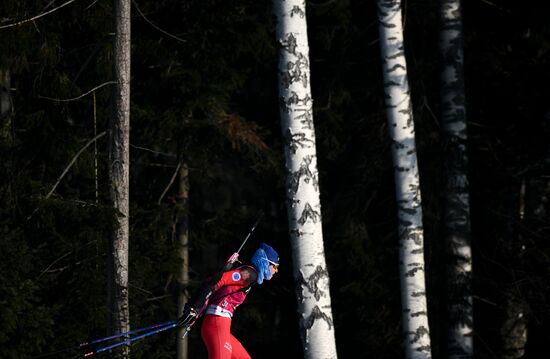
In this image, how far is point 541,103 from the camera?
16.8 m

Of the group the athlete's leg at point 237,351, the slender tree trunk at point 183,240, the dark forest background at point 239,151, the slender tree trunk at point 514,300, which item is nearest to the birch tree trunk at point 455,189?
the dark forest background at point 239,151

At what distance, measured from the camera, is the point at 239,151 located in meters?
17.5

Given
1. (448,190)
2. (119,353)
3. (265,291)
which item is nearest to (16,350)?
(119,353)

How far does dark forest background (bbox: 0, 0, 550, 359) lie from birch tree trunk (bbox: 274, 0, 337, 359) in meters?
3.23

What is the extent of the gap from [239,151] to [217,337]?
705 cm

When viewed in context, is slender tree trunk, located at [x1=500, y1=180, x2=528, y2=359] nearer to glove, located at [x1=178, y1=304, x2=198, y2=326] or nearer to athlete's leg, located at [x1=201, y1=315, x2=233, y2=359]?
athlete's leg, located at [x1=201, y1=315, x2=233, y2=359]

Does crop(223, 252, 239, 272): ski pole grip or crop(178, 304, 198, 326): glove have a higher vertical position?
crop(223, 252, 239, 272): ski pole grip

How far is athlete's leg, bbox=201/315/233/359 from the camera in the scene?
427 inches

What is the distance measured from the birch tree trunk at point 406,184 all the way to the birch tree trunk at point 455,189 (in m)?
2.17

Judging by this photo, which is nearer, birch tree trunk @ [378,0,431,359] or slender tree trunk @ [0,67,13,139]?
birch tree trunk @ [378,0,431,359]

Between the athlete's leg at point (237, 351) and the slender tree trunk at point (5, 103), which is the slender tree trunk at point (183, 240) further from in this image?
the athlete's leg at point (237, 351)

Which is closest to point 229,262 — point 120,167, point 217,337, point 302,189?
point 217,337

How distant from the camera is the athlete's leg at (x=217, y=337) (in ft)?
35.6

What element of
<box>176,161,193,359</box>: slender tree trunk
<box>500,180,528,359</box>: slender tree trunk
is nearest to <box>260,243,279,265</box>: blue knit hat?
<box>500,180,528,359</box>: slender tree trunk
